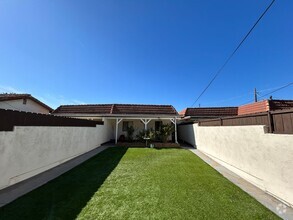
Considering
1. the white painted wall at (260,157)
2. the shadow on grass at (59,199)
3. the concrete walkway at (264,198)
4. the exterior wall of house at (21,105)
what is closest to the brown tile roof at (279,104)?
the white painted wall at (260,157)

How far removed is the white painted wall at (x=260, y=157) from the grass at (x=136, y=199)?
0.79 meters

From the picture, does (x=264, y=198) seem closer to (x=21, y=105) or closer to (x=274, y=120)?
(x=274, y=120)

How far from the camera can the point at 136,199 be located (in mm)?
3721

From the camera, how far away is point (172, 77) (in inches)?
619

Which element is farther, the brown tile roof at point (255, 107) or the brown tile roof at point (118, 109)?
the brown tile roof at point (118, 109)

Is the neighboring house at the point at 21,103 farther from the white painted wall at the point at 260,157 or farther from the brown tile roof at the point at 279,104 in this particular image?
the brown tile roof at the point at 279,104

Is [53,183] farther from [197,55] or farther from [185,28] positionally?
[197,55]

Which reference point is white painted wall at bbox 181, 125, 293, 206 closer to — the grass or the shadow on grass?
the grass

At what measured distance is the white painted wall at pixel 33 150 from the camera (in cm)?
420

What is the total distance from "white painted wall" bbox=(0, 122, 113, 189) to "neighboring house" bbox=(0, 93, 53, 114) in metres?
8.36

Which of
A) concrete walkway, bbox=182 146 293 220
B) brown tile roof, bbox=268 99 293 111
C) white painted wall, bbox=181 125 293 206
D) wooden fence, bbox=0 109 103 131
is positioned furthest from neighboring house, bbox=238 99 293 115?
wooden fence, bbox=0 109 103 131

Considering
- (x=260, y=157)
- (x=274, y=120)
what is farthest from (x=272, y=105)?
(x=274, y=120)

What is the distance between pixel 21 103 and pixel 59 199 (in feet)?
47.4

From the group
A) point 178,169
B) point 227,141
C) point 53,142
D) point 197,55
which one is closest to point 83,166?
point 53,142
